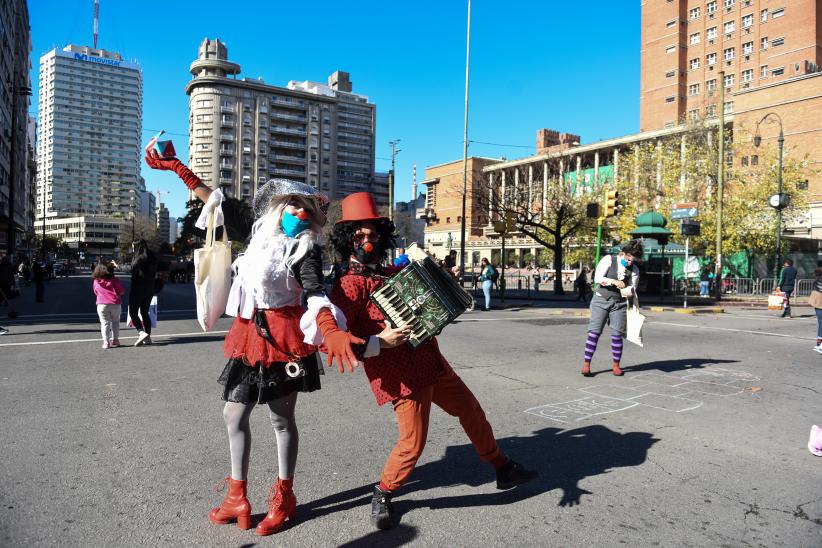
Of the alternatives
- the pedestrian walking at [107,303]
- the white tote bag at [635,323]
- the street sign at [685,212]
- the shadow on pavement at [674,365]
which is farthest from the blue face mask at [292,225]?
the street sign at [685,212]

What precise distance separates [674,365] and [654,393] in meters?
2.04

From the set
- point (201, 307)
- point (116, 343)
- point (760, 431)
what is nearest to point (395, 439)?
point (201, 307)

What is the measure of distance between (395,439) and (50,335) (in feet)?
29.6

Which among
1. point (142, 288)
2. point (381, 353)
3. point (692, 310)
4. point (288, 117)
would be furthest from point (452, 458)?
point (288, 117)

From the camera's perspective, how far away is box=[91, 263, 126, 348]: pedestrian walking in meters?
9.02

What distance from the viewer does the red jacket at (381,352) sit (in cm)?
298

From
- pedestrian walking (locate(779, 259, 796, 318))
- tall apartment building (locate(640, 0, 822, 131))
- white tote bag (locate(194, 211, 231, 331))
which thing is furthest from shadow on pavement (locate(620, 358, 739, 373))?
tall apartment building (locate(640, 0, 822, 131))

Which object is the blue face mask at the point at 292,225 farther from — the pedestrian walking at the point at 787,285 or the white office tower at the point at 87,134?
the white office tower at the point at 87,134

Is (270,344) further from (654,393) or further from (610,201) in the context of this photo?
(610,201)

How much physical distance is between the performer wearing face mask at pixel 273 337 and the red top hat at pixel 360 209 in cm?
21

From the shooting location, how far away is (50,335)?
10.7 metres

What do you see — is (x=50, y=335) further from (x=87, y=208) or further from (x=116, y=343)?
(x=87, y=208)

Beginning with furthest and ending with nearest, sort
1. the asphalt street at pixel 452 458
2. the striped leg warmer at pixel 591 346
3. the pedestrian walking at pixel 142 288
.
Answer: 1. the pedestrian walking at pixel 142 288
2. the striped leg warmer at pixel 591 346
3. the asphalt street at pixel 452 458

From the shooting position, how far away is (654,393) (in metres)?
6.30
